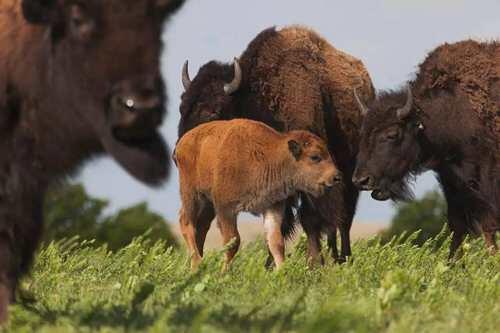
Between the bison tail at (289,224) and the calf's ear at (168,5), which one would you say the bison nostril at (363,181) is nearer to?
the bison tail at (289,224)

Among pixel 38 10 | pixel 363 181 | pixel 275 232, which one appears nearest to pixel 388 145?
pixel 363 181

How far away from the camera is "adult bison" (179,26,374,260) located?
13.7 m

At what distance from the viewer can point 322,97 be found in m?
14.2

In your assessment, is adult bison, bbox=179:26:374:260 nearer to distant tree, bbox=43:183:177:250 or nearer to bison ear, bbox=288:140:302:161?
bison ear, bbox=288:140:302:161

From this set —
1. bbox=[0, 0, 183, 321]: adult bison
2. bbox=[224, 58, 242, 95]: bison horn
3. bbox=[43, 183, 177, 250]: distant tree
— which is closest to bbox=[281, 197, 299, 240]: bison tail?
bbox=[224, 58, 242, 95]: bison horn

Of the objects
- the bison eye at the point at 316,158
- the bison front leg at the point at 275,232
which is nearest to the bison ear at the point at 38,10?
the bison front leg at the point at 275,232

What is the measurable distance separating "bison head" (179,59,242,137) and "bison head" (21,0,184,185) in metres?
8.27

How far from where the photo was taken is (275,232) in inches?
455

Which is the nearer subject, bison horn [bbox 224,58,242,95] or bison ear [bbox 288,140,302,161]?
bison ear [bbox 288,140,302,161]

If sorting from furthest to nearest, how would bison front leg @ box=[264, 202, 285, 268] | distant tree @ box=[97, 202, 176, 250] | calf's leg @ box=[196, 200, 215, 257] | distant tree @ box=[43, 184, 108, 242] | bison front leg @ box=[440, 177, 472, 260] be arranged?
distant tree @ box=[97, 202, 176, 250] < distant tree @ box=[43, 184, 108, 242] < bison front leg @ box=[440, 177, 472, 260] < calf's leg @ box=[196, 200, 215, 257] < bison front leg @ box=[264, 202, 285, 268]

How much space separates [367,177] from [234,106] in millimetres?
1840

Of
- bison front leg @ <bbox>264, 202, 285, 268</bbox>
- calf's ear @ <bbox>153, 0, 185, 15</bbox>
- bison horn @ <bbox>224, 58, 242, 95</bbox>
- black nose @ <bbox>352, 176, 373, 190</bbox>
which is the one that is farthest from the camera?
bison horn @ <bbox>224, 58, 242, 95</bbox>

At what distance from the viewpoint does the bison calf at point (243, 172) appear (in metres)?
11.8

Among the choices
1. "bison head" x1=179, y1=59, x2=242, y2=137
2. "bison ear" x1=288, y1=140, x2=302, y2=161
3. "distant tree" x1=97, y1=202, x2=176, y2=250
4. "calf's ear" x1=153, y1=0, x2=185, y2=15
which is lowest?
"distant tree" x1=97, y1=202, x2=176, y2=250
